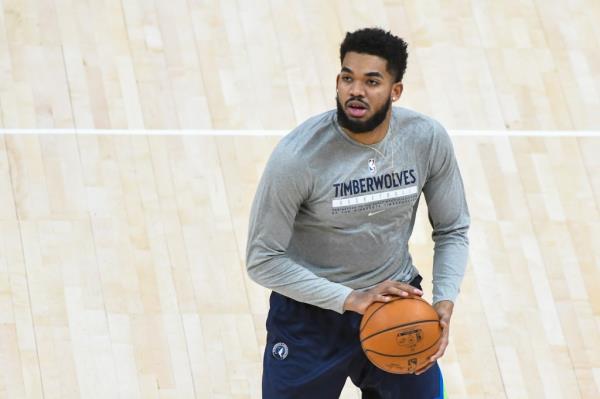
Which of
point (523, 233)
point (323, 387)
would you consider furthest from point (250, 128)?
point (323, 387)

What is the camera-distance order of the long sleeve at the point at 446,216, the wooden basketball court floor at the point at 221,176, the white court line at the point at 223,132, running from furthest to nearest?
the white court line at the point at 223,132 → the wooden basketball court floor at the point at 221,176 → the long sleeve at the point at 446,216

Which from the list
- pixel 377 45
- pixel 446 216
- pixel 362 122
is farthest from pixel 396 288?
pixel 377 45

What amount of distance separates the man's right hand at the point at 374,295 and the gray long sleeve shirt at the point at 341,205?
0.10ft

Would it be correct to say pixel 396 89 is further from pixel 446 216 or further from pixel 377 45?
pixel 446 216

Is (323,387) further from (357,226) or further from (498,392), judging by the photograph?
(498,392)

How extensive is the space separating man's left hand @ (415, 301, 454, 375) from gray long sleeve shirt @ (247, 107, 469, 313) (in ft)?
0.13

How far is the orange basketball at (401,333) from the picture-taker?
4.52 m

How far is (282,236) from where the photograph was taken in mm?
4547

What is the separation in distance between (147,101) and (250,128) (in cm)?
57

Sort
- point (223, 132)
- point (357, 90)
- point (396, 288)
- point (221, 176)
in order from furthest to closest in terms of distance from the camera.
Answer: point (223, 132), point (221, 176), point (396, 288), point (357, 90)

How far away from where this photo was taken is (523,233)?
7059 mm

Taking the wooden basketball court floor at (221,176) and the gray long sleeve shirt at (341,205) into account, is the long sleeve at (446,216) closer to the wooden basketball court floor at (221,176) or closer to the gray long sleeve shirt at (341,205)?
the gray long sleeve shirt at (341,205)

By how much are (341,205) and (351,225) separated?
0.11 m

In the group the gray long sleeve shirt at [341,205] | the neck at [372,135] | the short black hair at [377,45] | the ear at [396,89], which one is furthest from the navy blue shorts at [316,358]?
the short black hair at [377,45]
